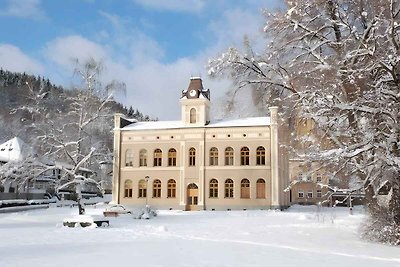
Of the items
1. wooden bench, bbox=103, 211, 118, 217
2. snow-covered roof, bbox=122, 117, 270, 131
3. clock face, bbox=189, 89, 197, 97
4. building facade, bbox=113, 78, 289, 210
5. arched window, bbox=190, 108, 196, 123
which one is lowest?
wooden bench, bbox=103, 211, 118, 217

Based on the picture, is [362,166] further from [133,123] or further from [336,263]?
[133,123]

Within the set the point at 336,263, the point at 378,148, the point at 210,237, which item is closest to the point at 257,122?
the point at 210,237

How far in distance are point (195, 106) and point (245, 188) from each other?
32.1ft

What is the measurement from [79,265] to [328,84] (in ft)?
32.3

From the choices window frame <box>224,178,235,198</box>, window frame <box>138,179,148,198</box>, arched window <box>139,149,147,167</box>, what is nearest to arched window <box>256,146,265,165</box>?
window frame <box>224,178,235,198</box>

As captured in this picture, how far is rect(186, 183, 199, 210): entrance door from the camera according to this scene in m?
45.2

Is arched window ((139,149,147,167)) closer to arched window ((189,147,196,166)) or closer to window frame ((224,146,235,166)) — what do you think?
arched window ((189,147,196,166))

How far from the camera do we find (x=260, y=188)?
43.8 metres

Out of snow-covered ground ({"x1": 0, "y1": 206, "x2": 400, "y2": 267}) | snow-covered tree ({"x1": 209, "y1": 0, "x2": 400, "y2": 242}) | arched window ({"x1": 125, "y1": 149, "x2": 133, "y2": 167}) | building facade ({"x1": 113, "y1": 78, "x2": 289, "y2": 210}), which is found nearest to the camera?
snow-covered ground ({"x1": 0, "y1": 206, "x2": 400, "y2": 267})

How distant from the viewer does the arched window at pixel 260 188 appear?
143 ft

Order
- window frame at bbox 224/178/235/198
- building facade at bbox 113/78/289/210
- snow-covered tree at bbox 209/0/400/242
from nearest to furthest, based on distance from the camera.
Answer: snow-covered tree at bbox 209/0/400/242
building facade at bbox 113/78/289/210
window frame at bbox 224/178/235/198

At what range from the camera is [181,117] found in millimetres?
47344

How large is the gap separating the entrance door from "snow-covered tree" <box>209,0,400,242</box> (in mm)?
29538

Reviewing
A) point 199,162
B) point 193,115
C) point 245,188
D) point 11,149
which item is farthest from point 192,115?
point 11,149
